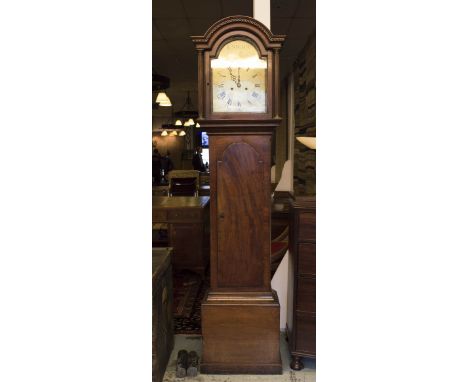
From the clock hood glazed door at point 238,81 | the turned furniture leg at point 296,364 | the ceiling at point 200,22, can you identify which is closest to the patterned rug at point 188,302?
the turned furniture leg at point 296,364

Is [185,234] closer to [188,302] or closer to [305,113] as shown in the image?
[188,302]

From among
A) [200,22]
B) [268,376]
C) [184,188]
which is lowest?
[268,376]

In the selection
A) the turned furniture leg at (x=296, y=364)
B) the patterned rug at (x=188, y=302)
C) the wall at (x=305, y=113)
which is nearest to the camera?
the turned furniture leg at (x=296, y=364)

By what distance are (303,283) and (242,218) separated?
1.53ft

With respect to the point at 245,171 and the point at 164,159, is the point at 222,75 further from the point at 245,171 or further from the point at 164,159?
the point at 164,159

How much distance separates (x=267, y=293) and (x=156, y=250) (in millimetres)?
698

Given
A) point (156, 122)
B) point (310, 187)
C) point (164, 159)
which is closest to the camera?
point (310, 187)

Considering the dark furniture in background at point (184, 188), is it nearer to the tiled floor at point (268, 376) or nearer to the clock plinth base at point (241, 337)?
Answer: the tiled floor at point (268, 376)

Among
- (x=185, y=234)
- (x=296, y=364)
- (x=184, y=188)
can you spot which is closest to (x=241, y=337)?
(x=296, y=364)

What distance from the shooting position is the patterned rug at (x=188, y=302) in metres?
2.92

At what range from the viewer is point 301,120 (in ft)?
20.7

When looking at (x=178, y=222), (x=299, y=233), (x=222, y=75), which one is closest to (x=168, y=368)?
(x=299, y=233)

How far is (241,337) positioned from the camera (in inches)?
89.1

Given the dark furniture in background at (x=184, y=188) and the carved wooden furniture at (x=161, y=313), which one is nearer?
the carved wooden furniture at (x=161, y=313)
